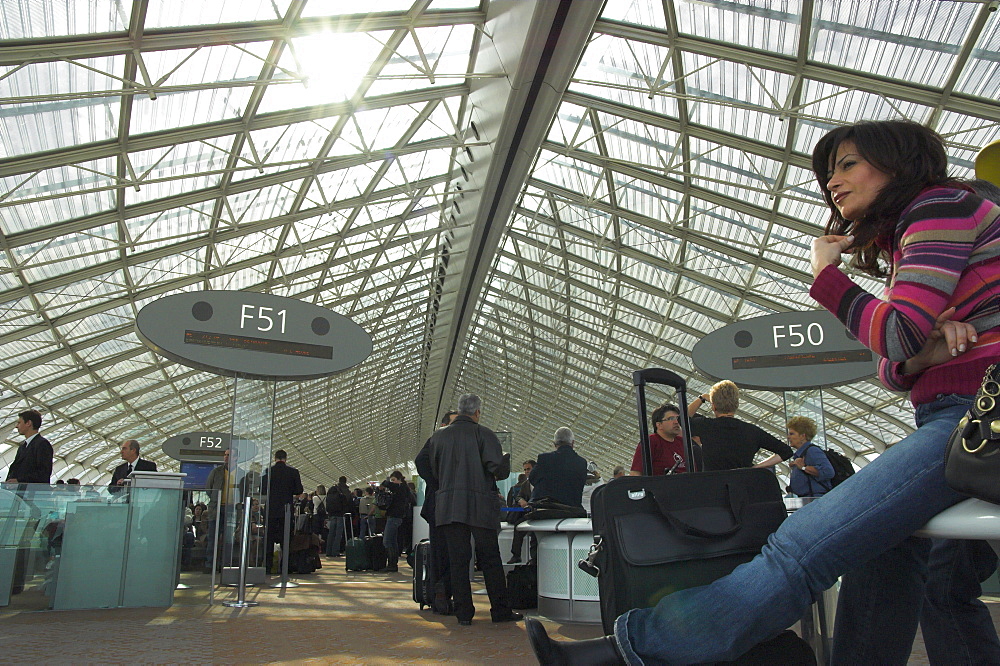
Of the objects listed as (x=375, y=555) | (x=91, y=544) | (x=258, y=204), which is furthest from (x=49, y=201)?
(x=91, y=544)

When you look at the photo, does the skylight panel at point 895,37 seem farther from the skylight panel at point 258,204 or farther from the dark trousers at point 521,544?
the skylight panel at point 258,204

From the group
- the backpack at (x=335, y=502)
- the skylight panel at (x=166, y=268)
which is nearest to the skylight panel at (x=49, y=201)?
the skylight panel at (x=166, y=268)

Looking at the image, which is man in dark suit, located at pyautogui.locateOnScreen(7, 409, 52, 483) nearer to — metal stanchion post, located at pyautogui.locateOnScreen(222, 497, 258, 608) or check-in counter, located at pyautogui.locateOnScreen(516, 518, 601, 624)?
metal stanchion post, located at pyautogui.locateOnScreen(222, 497, 258, 608)

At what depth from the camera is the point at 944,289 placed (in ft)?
4.68

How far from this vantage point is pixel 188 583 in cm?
743

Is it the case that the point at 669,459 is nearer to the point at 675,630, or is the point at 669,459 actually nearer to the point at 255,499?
the point at 675,630

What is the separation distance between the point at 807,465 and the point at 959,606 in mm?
4960

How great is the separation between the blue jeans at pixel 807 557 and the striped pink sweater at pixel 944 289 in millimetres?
66

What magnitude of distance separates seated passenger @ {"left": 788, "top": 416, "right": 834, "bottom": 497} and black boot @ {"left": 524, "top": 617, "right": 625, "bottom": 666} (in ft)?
17.3

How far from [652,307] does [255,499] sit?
65.8 ft

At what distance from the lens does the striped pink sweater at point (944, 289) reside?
1425 mm

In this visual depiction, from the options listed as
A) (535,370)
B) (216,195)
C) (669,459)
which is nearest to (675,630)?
(669,459)

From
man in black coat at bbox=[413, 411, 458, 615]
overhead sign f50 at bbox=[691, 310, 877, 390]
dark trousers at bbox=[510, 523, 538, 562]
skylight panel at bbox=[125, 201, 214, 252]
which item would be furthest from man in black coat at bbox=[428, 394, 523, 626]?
skylight panel at bbox=[125, 201, 214, 252]

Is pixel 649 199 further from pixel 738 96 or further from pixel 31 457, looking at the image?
pixel 31 457
